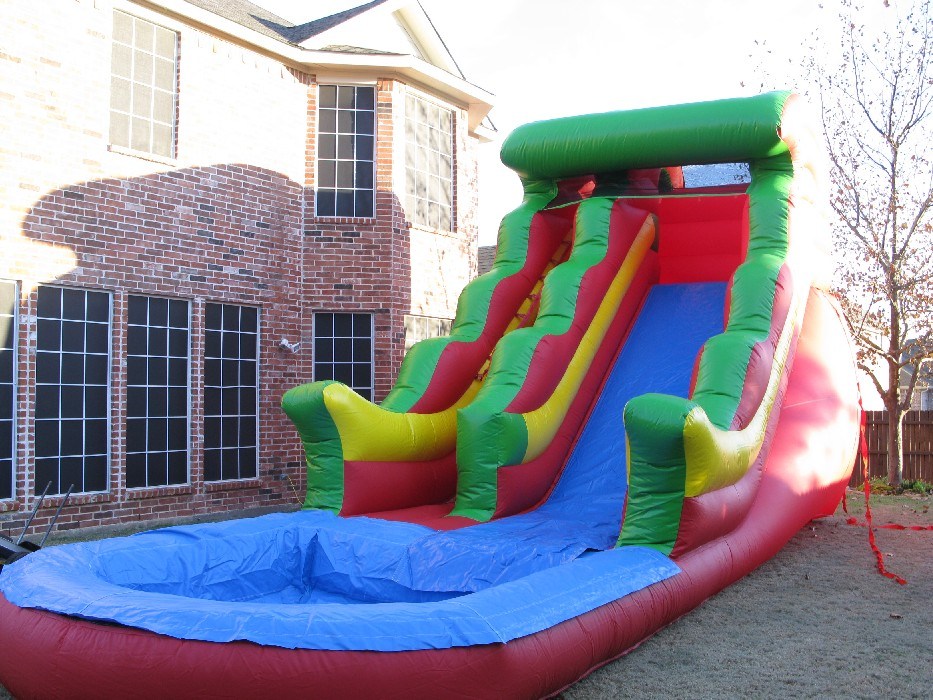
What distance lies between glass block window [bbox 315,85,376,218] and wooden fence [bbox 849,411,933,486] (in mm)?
6986

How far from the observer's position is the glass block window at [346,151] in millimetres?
9414

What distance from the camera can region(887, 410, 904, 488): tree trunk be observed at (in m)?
10.8

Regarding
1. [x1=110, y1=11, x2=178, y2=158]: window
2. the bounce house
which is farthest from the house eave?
the bounce house

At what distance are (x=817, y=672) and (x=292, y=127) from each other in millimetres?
7195

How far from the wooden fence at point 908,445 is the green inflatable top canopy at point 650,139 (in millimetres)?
6495

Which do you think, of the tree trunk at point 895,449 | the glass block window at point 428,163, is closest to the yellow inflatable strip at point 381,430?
the glass block window at point 428,163

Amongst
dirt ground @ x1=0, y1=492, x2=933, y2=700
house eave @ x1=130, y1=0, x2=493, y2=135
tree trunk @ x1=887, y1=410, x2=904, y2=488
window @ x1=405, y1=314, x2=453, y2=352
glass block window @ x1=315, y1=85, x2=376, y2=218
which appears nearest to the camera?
dirt ground @ x1=0, y1=492, x2=933, y2=700

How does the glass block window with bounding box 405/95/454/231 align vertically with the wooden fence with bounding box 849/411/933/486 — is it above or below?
above

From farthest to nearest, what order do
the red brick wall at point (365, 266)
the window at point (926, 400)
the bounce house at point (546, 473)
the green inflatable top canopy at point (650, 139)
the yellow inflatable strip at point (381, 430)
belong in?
the window at point (926, 400) → the red brick wall at point (365, 266) → the green inflatable top canopy at point (650, 139) → the yellow inflatable strip at point (381, 430) → the bounce house at point (546, 473)

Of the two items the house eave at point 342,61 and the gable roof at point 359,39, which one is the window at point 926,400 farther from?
the house eave at point 342,61

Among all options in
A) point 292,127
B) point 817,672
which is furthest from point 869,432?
point 817,672

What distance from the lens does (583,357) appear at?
629cm

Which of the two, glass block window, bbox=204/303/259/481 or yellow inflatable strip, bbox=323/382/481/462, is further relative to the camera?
glass block window, bbox=204/303/259/481

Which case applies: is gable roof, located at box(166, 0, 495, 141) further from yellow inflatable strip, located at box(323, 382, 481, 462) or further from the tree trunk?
the tree trunk
